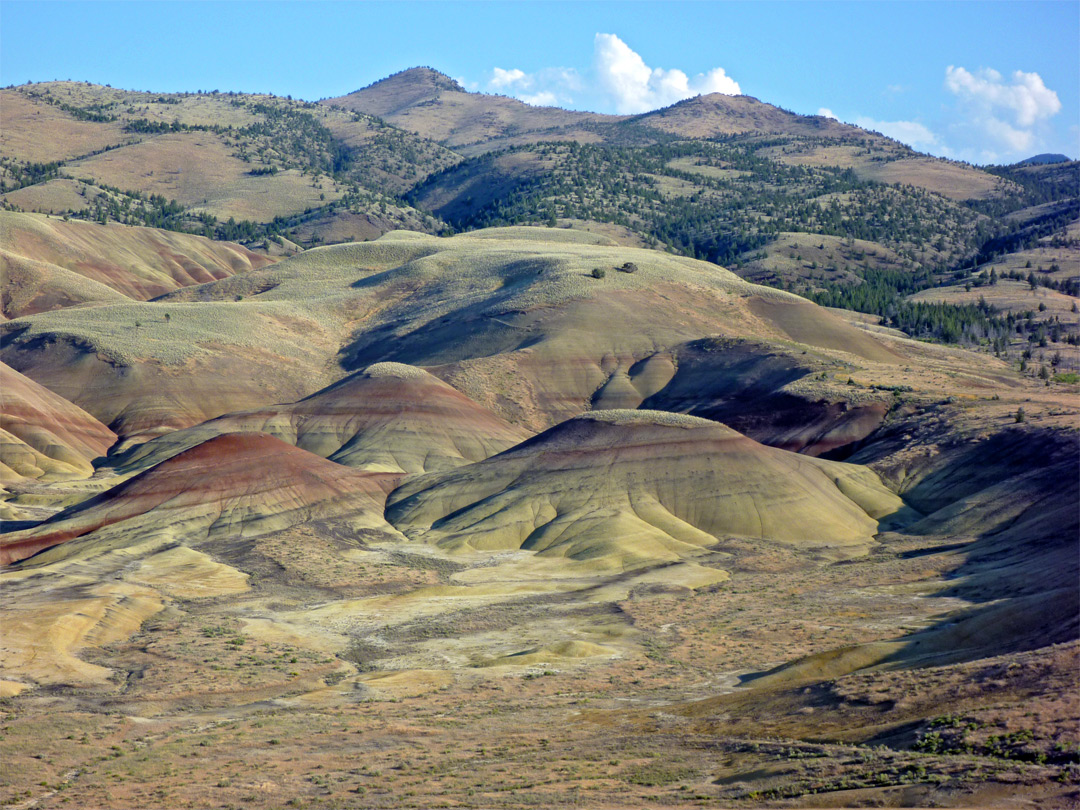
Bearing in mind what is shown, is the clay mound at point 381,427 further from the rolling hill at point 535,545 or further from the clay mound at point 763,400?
the clay mound at point 763,400

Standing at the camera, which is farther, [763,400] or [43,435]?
[43,435]

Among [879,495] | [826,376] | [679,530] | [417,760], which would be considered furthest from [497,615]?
[826,376]

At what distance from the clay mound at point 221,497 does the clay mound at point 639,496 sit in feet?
17.5

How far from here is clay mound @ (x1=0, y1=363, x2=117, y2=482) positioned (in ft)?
379

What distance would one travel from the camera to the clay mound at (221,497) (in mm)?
88812

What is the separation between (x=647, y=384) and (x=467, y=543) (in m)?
50.0

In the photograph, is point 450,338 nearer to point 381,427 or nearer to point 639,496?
point 381,427

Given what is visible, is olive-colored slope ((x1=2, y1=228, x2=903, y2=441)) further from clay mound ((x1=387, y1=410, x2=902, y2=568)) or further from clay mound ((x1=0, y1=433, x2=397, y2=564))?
clay mound ((x1=0, y1=433, x2=397, y2=564))

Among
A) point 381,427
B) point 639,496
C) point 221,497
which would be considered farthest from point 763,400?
point 221,497

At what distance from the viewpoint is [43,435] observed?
122 m

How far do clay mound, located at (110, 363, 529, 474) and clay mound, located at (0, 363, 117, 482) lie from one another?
5.30 m

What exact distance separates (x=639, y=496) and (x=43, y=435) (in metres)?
65.1

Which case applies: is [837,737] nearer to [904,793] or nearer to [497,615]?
[904,793]

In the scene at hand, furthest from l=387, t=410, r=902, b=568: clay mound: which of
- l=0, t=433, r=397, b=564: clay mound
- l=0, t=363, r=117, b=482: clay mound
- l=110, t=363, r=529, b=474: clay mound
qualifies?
l=0, t=363, r=117, b=482: clay mound
